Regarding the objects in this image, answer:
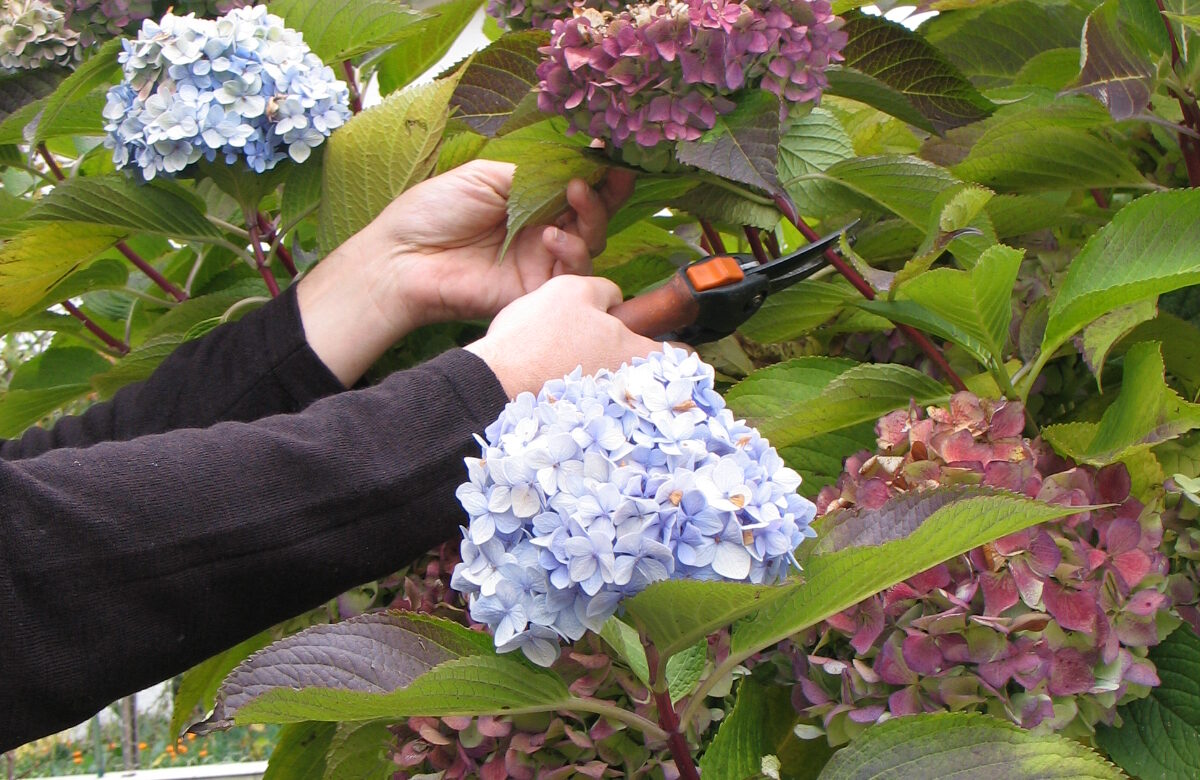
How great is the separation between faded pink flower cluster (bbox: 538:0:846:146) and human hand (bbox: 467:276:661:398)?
0.14m

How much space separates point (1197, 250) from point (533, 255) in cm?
59

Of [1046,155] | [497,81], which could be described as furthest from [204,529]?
[1046,155]

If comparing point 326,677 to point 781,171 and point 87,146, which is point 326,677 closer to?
point 781,171

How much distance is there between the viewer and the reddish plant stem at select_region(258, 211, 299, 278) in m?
1.21

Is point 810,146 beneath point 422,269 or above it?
above

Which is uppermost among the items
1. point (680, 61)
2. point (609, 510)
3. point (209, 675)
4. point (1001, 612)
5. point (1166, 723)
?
point (680, 61)

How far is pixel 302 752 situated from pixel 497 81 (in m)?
0.60

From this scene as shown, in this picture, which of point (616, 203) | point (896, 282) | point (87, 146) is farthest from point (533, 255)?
point (87, 146)

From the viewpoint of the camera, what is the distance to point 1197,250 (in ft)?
2.37

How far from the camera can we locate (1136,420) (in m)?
0.72

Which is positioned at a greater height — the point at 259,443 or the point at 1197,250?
the point at 1197,250

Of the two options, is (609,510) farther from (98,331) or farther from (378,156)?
(98,331)

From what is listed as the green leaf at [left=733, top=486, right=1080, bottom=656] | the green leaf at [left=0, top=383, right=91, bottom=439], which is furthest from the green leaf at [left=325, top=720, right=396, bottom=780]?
the green leaf at [left=0, top=383, right=91, bottom=439]

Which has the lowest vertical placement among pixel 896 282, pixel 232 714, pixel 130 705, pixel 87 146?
pixel 130 705
